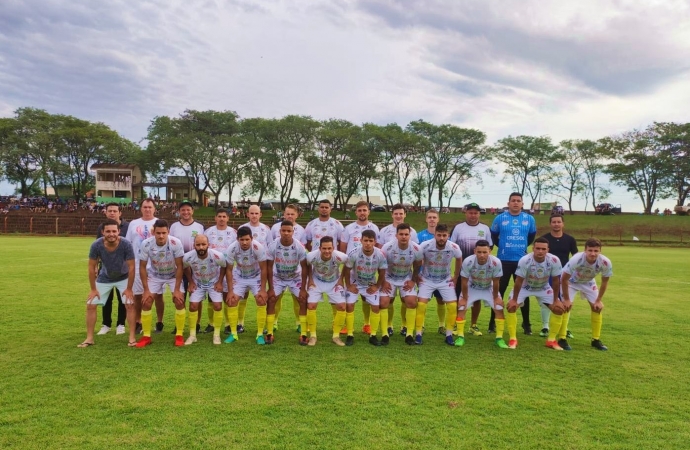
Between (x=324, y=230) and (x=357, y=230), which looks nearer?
(x=357, y=230)

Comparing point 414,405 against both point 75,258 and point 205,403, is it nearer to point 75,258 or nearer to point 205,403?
point 205,403

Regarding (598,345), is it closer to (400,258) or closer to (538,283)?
(538,283)

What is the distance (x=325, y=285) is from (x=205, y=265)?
182 cm

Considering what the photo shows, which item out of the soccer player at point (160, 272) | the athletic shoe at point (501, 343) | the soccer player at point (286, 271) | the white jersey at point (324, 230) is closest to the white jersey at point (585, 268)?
the athletic shoe at point (501, 343)

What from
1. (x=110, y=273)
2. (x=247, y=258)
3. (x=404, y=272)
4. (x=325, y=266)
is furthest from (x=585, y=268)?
(x=110, y=273)

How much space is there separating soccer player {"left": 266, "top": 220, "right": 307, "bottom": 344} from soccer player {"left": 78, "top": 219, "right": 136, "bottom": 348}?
1893mm

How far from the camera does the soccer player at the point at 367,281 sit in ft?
20.4

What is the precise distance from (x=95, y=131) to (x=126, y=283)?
167 ft

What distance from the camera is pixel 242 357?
5379 mm

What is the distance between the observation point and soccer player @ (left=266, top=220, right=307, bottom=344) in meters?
→ 6.24

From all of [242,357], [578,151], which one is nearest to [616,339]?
[242,357]

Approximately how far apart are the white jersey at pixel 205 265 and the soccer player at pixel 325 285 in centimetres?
136

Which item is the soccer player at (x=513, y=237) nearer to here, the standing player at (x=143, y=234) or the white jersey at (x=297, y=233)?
the white jersey at (x=297, y=233)

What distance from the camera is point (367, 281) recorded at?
Answer: 21.2 ft
